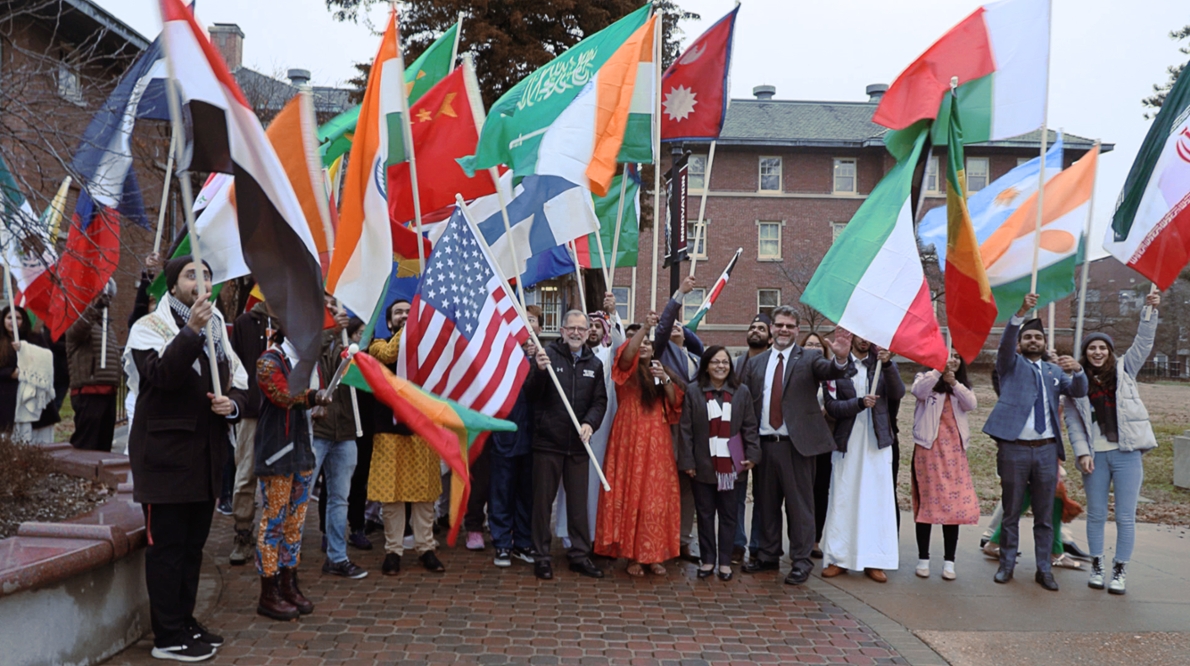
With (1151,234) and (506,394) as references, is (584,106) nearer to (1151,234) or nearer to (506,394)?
(506,394)

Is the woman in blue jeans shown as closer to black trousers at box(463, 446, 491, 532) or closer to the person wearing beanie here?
black trousers at box(463, 446, 491, 532)

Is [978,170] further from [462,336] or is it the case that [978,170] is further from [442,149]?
[462,336]

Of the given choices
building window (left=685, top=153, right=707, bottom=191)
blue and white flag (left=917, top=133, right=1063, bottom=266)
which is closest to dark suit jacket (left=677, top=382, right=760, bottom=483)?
blue and white flag (left=917, top=133, right=1063, bottom=266)

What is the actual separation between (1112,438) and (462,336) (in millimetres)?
Answer: 4922

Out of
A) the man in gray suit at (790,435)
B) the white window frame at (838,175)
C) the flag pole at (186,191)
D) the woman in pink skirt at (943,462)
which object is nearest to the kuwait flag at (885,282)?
the man in gray suit at (790,435)

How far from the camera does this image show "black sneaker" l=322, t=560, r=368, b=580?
21.5 feet

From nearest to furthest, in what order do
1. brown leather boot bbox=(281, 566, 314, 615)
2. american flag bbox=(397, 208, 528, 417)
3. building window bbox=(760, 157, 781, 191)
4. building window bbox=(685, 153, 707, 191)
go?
brown leather boot bbox=(281, 566, 314, 615), american flag bbox=(397, 208, 528, 417), building window bbox=(685, 153, 707, 191), building window bbox=(760, 157, 781, 191)

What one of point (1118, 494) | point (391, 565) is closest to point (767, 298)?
point (1118, 494)

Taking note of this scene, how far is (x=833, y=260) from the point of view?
631 cm

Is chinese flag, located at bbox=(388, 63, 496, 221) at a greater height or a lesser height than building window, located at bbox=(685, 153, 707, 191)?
lesser

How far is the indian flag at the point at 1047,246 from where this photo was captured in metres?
6.97

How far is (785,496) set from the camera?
7234 millimetres

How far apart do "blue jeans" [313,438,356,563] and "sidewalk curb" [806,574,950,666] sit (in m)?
3.50

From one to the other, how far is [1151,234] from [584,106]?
4.19 meters
